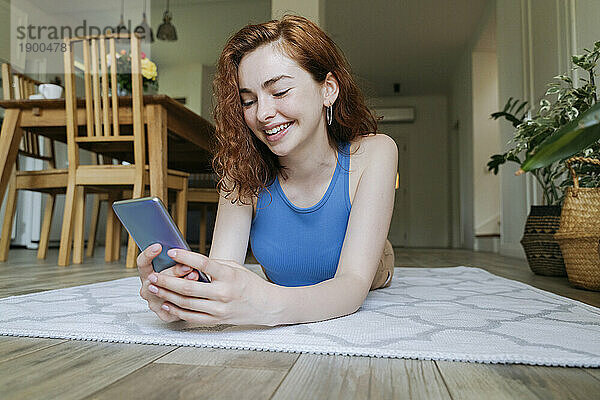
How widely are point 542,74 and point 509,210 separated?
53.1 inches

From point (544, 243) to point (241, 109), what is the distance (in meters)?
1.91

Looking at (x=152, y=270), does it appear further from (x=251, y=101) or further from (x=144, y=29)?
(x=144, y=29)

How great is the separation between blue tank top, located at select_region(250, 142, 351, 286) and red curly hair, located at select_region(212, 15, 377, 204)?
0.18 ft

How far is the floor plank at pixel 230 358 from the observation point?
718mm

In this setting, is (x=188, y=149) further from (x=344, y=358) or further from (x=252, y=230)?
(x=344, y=358)

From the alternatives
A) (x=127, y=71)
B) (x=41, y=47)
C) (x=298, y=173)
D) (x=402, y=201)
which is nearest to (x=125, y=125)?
(x=127, y=71)

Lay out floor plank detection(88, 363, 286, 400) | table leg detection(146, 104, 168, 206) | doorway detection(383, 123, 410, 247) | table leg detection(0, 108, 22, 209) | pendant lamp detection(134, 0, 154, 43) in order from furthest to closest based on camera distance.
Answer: doorway detection(383, 123, 410, 247)
pendant lamp detection(134, 0, 154, 43)
table leg detection(0, 108, 22, 209)
table leg detection(146, 104, 168, 206)
floor plank detection(88, 363, 286, 400)

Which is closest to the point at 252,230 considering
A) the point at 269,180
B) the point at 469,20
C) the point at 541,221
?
the point at 269,180

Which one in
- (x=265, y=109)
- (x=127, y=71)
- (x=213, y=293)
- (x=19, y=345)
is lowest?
(x=19, y=345)

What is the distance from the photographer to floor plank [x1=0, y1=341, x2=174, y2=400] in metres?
0.60

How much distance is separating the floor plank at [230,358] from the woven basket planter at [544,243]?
2019 millimetres

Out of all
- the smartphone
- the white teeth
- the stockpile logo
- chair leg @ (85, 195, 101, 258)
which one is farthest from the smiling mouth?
the stockpile logo

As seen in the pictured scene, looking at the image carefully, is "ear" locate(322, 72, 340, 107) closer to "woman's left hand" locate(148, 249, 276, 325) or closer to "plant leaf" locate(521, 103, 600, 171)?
"woman's left hand" locate(148, 249, 276, 325)

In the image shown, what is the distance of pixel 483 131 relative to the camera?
6117 mm
